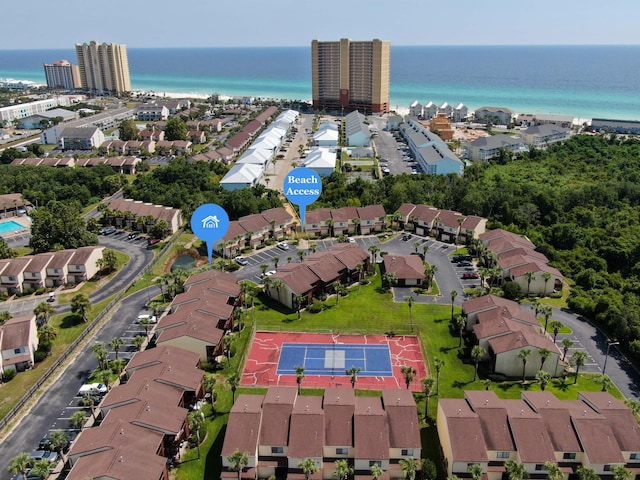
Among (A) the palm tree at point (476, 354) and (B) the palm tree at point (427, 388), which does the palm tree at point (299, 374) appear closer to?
(B) the palm tree at point (427, 388)

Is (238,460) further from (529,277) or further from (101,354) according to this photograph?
(529,277)

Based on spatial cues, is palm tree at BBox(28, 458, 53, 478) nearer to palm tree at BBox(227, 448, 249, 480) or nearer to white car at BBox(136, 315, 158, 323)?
palm tree at BBox(227, 448, 249, 480)

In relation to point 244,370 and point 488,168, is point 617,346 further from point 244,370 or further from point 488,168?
point 488,168

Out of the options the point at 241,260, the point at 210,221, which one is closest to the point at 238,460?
the point at 210,221

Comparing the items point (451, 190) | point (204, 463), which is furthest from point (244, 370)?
point (451, 190)

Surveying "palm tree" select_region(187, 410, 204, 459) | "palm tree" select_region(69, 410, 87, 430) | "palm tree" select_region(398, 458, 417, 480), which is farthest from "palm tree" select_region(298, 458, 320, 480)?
"palm tree" select_region(69, 410, 87, 430)

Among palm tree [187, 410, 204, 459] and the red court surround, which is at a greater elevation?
palm tree [187, 410, 204, 459]
